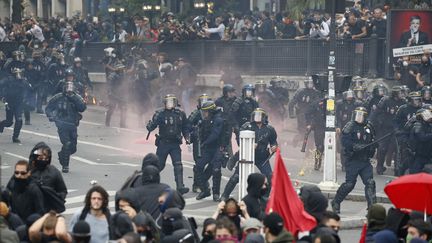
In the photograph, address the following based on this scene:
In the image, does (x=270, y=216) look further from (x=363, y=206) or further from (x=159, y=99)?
(x=159, y=99)

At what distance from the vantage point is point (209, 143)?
22.0 meters

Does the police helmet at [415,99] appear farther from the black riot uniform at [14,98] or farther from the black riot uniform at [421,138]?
the black riot uniform at [14,98]

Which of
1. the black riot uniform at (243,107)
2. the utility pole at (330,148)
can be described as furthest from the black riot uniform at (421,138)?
the black riot uniform at (243,107)

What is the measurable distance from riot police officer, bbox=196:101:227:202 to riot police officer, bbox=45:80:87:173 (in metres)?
3.48

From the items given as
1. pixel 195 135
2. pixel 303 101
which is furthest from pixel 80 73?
pixel 195 135

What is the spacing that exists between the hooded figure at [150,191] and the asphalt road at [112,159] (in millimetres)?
4974

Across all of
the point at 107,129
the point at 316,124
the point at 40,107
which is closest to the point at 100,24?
the point at 40,107

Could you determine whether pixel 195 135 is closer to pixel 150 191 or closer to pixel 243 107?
pixel 243 107

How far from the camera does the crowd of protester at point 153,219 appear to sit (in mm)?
12102

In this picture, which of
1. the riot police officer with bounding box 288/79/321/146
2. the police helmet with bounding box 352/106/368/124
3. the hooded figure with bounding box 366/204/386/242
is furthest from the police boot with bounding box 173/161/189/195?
the hooded figure with bounding box 366/204/386/242

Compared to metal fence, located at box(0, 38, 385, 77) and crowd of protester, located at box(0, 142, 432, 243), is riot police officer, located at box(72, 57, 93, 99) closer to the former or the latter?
metal fence, located at box(0, 38, 385, 77)

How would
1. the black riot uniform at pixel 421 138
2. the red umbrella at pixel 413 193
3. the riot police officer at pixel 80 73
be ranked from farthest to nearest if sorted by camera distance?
the riot police officer at pixel 80 73
the black riot uniform at pixel 421 138
the red umbrella at pixel 413 193

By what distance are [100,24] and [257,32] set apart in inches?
356

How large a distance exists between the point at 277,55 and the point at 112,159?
7.66 meters
